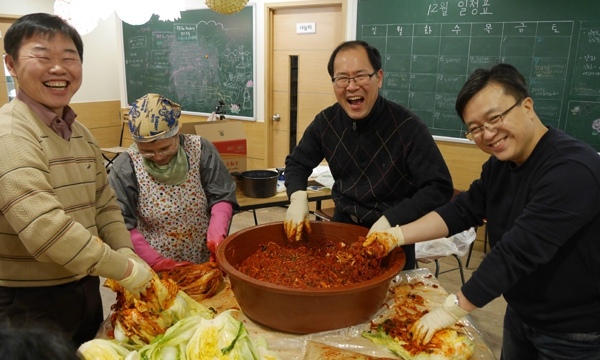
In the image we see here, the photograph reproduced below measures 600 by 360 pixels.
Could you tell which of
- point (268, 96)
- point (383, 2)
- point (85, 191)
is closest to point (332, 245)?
point (85, 191)

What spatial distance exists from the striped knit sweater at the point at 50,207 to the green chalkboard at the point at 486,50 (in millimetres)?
3032

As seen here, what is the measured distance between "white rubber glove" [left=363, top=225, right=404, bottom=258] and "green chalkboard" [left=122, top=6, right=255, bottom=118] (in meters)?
4.44

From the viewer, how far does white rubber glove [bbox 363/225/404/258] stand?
160 cm

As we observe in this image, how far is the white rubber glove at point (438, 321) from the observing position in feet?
4.51

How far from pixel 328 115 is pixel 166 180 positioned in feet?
2.62

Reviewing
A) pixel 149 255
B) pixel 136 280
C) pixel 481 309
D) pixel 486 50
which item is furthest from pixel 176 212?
pixel 486 50

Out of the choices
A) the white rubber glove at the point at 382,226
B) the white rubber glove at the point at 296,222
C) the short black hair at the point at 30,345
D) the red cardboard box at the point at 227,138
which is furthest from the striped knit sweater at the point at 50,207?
the red cardboard box at the point at 227,138

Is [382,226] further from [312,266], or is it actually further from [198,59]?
[198,59]

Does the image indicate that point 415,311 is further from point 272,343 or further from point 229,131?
point 229,131

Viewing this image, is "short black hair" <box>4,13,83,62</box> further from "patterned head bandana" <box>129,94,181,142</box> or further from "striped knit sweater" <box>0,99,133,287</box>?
"patterned head bandana" <box>129,94,181,142</box>

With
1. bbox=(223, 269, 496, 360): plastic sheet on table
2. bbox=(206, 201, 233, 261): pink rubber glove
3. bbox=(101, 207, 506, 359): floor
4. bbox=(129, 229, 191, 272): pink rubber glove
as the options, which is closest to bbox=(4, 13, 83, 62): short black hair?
bbox=(129, 229, 191, 272): pink rubber glove

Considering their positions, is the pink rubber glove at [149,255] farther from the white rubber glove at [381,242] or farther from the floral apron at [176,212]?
the white rubber glove at [381,242]

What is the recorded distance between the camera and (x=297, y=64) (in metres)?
5.52

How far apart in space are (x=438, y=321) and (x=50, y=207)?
1.16 m
